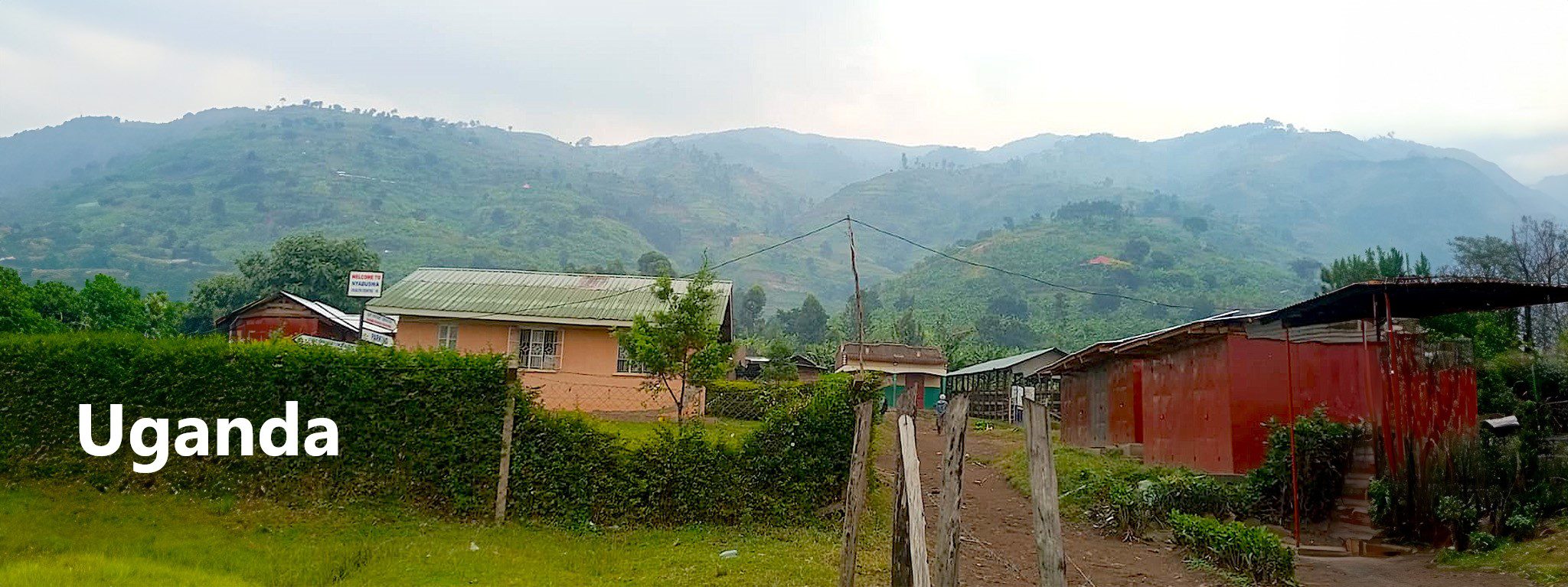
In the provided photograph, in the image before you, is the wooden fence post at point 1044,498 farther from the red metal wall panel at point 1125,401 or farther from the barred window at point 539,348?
the barred window at point 539,348

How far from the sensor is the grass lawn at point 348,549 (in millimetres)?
8594

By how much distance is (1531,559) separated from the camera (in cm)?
938

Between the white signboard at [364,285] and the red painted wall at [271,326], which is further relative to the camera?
the red painted wall at [271,326]

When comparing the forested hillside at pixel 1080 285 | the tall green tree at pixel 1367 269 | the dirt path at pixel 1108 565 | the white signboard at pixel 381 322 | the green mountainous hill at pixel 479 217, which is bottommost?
the dirt path at pixel 1108 565

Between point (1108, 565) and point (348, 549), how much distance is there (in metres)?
8.23

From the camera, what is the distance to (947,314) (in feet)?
284

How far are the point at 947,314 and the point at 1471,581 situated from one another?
7791 centimetres

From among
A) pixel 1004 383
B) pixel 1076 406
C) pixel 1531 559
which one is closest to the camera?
pixel 1531 559

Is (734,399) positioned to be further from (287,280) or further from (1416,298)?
(287,280)

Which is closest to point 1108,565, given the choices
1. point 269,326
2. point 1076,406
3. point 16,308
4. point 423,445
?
point 423,445

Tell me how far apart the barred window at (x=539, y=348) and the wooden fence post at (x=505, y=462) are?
13780 millimetres

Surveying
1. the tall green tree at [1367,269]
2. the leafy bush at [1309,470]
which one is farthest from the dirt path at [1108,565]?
the tall green tree at [1367,269]

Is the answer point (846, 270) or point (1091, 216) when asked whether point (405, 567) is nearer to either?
point (1091, 216)

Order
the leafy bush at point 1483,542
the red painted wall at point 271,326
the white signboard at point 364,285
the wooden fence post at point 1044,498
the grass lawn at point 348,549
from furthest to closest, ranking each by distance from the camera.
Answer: the red painted wall at point 271,326
the white signboard at point 364,285
the leafy bush at point 1483,542
the grass lawn at point 348,549
the wooden fence post at point 1044,498
